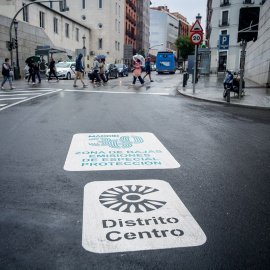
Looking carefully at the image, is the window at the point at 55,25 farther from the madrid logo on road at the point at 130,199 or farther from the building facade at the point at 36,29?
the madrid logo on road at the point at 130,199

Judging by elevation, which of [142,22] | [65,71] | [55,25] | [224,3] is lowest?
[65,71]

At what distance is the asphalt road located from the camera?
218 cm

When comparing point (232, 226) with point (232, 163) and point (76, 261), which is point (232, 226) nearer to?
point (76, 261)

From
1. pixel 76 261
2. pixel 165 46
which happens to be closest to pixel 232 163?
pixel 76 261

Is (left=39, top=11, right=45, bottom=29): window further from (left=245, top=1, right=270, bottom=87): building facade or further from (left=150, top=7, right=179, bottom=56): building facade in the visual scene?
(left=150, top=7, right=179, bottom=56): building facade

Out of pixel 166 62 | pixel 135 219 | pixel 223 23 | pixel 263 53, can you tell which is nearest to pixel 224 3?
pixel 223 23

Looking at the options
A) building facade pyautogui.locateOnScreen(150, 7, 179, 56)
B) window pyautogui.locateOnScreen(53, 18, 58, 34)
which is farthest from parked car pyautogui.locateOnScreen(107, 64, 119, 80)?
building facade pyautogui.locateOnScreen(150, 7, 179, 56)

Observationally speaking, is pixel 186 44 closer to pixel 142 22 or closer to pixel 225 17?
pixel 142 22

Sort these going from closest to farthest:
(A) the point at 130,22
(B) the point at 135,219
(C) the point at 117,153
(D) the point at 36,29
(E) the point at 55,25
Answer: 1. (B) the point at 135,219
2. (C) the point at 117,153
3. (D) the point at 36,29
4. (E) the point at 55,25
5. (A) the point at 130,22

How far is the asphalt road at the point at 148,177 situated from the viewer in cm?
218

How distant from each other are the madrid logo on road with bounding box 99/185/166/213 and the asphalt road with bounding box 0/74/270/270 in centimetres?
28

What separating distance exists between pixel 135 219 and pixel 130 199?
0.43m

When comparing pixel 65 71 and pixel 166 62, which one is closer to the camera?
pixel 65 71

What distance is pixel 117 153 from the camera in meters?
4.79
